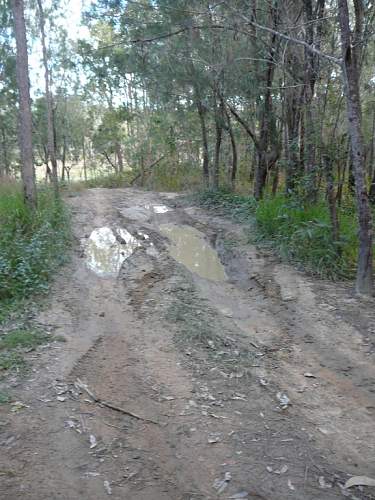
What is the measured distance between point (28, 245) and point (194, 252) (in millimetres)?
3198

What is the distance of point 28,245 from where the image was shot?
24.7 feet

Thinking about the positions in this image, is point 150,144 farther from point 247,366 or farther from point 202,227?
point 247,366

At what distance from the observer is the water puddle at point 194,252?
26.7 ft

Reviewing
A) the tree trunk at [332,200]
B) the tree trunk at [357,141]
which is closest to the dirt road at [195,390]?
the tree trunk at [357,141]

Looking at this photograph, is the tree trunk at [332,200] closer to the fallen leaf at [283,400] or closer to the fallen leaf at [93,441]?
the fallen leaf at [283,400]

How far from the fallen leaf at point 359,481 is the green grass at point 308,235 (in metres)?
4.21

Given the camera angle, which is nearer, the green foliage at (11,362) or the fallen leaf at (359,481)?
the fallen leaf at (359,481)

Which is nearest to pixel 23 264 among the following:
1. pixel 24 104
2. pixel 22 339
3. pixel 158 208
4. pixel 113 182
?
pixel 22 339

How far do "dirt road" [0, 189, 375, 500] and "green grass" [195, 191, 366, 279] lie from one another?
0.36m

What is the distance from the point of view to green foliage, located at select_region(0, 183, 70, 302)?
262 inches

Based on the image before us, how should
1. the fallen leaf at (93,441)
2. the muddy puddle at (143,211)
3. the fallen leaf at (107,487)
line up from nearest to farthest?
the fallen leaf at (107,487)
the fallen leaf at (93,441)
the muddy puddle at (143,211)

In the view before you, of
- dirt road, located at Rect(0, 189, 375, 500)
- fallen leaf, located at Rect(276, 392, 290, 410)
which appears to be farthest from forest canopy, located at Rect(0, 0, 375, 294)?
fallen leaf, located at Rect(276, 392, 290, 410)

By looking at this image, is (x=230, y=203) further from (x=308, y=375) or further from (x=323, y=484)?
(x=323, y=484)

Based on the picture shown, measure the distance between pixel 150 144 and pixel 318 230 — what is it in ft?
48.5
